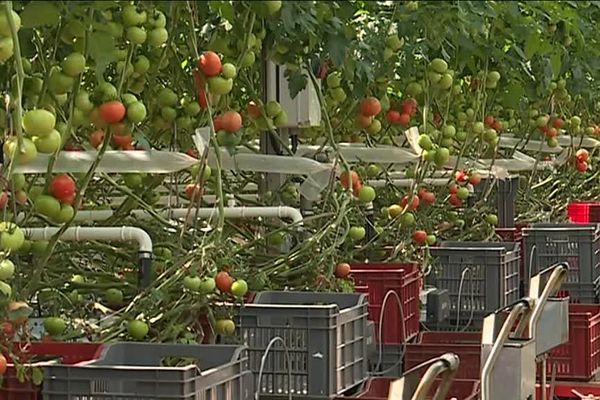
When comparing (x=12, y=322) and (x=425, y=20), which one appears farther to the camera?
(x=425, y=20)

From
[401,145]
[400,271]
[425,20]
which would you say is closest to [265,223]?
[400,271]

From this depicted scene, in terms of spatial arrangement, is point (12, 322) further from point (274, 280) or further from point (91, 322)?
point (274, 280)

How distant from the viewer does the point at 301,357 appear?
368cm

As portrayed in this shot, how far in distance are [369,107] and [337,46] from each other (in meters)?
1.23

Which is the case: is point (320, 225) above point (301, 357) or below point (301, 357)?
above

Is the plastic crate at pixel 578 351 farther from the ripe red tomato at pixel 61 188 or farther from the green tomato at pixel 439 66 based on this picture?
the ripe red tomato at pixel 61 188

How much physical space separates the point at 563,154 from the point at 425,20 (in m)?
4.81

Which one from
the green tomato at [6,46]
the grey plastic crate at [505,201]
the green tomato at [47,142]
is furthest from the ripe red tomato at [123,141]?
the grey plastic crate at [505,201]

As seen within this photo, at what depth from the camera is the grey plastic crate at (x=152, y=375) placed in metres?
2.75

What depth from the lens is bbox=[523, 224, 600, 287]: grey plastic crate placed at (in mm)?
6660

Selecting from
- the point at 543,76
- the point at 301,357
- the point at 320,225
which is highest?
the point at 543,76

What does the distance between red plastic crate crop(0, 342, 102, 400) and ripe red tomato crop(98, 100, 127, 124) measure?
0.55m

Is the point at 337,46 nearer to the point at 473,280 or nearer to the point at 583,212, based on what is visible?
the point at 473,280

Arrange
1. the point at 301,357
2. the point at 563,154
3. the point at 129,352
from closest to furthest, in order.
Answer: the point at 129,352 → the point at 301,357 → the point at 563,154
